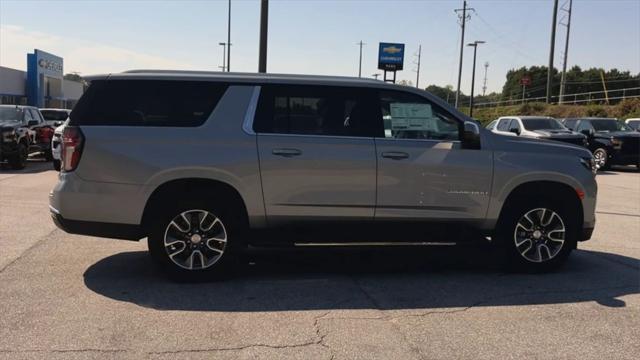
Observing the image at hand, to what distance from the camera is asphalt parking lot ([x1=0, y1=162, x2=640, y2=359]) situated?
4207mm

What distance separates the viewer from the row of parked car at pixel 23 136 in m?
15.7

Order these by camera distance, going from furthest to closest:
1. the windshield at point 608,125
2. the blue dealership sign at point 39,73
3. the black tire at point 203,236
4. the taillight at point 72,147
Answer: the blue dealership sign at point 39,73 → the windshield at point 608,125 → the black tire at point 203,236 → the taillight at point 72,147

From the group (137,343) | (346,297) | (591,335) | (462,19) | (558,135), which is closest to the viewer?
(137,343)

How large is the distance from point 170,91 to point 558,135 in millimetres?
15511

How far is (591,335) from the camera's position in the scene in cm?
456

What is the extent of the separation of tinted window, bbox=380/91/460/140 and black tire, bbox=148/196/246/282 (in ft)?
6.00

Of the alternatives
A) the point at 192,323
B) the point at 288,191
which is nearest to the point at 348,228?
the point at 288,191

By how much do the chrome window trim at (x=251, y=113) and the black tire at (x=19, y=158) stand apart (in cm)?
1273

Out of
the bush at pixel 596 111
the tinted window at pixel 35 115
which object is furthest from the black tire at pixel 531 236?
the bush at pixel 596 111

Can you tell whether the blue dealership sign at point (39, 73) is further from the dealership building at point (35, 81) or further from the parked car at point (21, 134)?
the parked car at point (21, 134)

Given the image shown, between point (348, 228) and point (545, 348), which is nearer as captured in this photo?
point (545, 348)

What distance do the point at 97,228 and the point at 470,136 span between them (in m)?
3.70

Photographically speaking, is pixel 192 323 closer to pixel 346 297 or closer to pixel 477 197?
pixel 346 297

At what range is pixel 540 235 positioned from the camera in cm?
631
